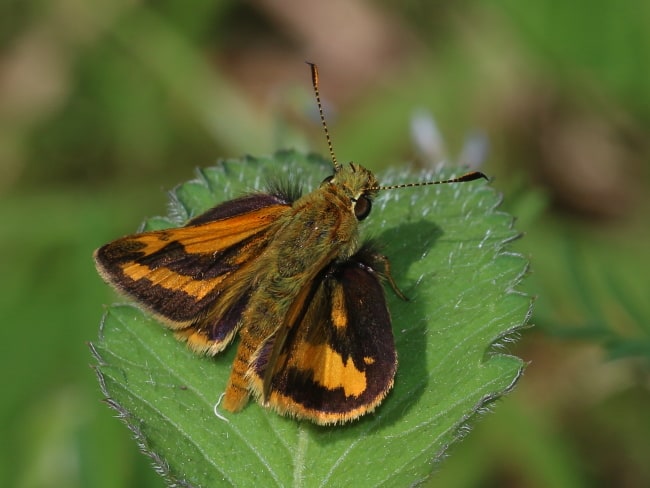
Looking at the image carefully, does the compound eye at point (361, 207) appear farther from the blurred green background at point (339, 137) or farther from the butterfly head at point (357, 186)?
the blurred green background at point (339, 137)

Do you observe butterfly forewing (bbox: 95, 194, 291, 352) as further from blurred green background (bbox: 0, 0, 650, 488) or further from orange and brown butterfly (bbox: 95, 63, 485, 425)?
blurred green background (bbox: 0, 0, 650, 488)

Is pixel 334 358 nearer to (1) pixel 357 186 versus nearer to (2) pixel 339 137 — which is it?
(1) pixel 357 186

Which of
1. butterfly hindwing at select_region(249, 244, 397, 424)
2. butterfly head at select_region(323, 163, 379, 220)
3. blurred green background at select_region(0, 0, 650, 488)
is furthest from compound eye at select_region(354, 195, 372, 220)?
blurred green background at select_region(0, 0, 650, 488)

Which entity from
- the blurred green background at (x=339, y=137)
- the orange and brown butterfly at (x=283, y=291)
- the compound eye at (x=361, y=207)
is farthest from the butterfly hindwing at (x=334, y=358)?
the blurred green background at (x=339, y=137)

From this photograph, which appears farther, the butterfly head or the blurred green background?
the blurred green background

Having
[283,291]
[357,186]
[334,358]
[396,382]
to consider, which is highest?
[357,186]

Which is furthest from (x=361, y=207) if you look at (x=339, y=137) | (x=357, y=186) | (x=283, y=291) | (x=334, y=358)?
(x=339, y=137)

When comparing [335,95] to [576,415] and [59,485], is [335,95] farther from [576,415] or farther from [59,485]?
[59,485]
